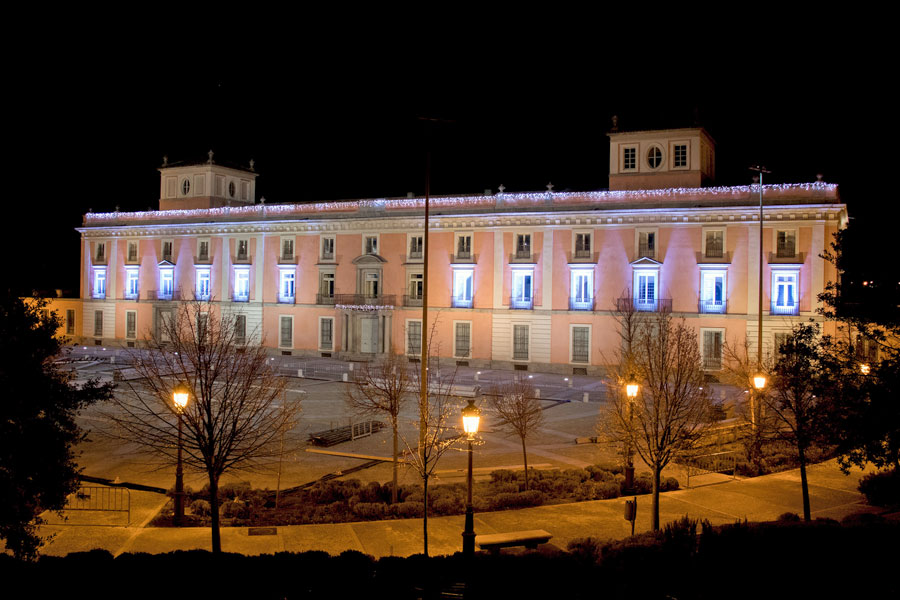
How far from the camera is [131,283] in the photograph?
55.6 meters

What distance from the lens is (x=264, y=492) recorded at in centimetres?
1705

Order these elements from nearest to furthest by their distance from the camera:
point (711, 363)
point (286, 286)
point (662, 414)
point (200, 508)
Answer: point (200, 508)
point (662, 414)
point (711, 363)
point (286, 286)

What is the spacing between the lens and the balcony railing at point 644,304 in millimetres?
39156

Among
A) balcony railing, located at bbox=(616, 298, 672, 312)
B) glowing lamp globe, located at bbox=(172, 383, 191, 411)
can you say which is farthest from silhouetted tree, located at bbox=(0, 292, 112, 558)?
balcony railing, located at bbox=(616, 298, 672, 312)

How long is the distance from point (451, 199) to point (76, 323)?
3336 cm

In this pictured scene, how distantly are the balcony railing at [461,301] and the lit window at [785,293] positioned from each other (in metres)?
16.7

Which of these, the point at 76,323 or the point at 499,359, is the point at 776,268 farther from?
the point at 76,323

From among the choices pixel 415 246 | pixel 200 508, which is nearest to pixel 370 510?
pixel 200 508

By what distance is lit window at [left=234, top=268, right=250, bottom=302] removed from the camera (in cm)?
5072

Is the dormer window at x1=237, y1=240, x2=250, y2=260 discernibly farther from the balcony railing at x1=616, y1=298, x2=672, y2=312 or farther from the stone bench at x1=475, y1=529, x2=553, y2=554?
the stone bench at x1=475, y1=529, x2=553, y2=554

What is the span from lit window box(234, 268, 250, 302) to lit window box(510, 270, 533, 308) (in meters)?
19.3

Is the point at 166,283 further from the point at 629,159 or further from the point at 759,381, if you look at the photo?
the point at 759,381

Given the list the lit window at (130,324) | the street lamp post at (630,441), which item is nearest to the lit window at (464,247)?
the lit window at (130,324)

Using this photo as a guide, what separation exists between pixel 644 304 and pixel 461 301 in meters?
10.8
